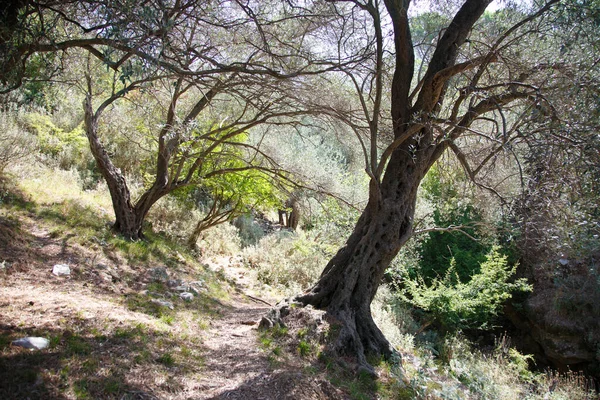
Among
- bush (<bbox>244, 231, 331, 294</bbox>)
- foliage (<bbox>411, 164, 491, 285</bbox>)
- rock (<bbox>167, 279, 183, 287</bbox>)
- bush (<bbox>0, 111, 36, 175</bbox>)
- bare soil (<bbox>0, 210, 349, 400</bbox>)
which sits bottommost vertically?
bare soil (<bbox>0, 210, 349, 400</bbox>)

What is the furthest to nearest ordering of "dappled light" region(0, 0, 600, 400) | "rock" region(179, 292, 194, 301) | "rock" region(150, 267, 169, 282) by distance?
A: 1. "rock" region(150, 267, 169, 282)
2. "rock" region(179, 292, 194, 301)
3. "dappled light" region(0, 0, 600, 400)

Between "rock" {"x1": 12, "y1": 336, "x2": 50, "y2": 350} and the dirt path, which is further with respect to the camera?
the dirt path

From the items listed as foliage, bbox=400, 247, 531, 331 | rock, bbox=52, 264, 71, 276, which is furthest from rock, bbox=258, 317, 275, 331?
foliage, bbox=400, 247, 531, 331

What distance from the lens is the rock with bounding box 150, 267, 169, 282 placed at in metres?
7.27

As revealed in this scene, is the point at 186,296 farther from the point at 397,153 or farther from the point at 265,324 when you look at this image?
the point at 397,153

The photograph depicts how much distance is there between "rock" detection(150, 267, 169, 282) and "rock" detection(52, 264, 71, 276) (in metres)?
1.52

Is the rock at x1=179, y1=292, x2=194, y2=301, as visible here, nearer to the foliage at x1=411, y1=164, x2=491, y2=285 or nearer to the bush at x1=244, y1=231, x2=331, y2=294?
the bush at x1=244, y1=231, x2=331, y2=294

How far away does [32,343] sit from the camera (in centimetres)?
350

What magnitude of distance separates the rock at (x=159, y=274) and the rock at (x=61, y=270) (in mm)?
1523

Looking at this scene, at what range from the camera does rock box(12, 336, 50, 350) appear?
136 inches

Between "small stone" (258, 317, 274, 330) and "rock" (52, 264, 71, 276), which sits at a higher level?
"small stone" (258, 317, 274, 330)

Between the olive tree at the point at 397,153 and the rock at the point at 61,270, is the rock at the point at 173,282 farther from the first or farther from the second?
the olive tree at the point at 397,153

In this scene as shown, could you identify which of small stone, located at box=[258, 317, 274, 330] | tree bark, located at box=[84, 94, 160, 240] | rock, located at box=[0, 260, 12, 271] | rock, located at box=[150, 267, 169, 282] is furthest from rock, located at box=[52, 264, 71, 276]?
small stone, located at box=[258, 317, 274, 330]

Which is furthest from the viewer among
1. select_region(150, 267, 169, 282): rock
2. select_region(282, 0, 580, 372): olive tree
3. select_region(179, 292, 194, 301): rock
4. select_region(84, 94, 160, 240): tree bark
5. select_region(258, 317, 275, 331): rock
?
select_region(84, 94, 160, 240): tree bark
